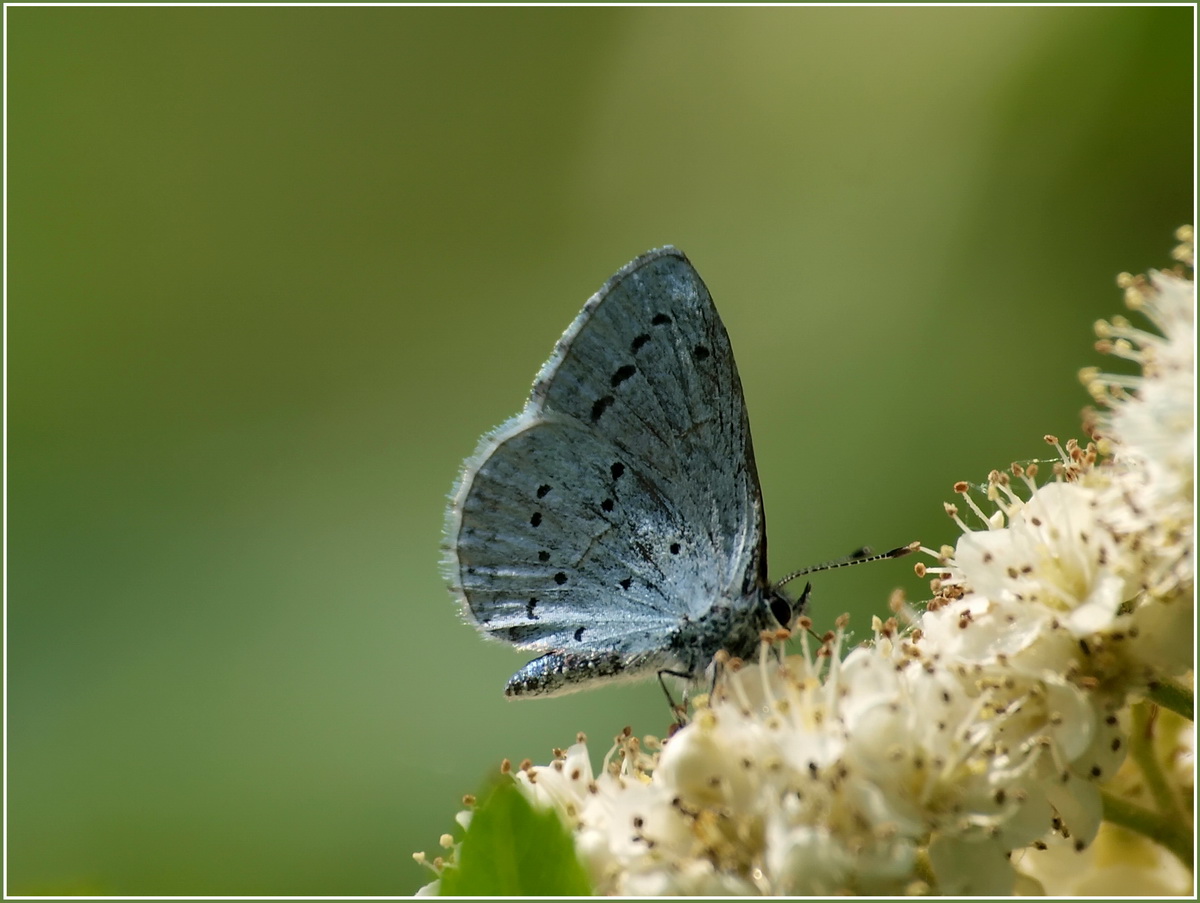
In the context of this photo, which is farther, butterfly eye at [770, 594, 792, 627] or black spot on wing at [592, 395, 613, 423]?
black spot on wing at [592, 395, 613, 423]

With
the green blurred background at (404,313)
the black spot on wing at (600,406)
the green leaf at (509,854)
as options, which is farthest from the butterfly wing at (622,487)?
the green blurred background at (404,313)

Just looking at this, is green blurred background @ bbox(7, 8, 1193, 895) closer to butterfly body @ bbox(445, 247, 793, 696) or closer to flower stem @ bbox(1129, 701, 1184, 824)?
butterfly body @ bbox(445, 247, 793, 696)

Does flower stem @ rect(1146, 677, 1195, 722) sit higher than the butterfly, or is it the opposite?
the butterfly

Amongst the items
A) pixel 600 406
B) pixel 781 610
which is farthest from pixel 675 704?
pixel 600 406

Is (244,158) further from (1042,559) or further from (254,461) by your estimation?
(1042,559)

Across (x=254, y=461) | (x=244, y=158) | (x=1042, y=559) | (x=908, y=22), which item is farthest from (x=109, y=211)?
(x=1042, y=559)

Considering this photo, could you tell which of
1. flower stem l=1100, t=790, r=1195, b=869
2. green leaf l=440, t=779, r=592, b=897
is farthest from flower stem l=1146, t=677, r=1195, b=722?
green leaf l=440, t=779, r=592, b=897
